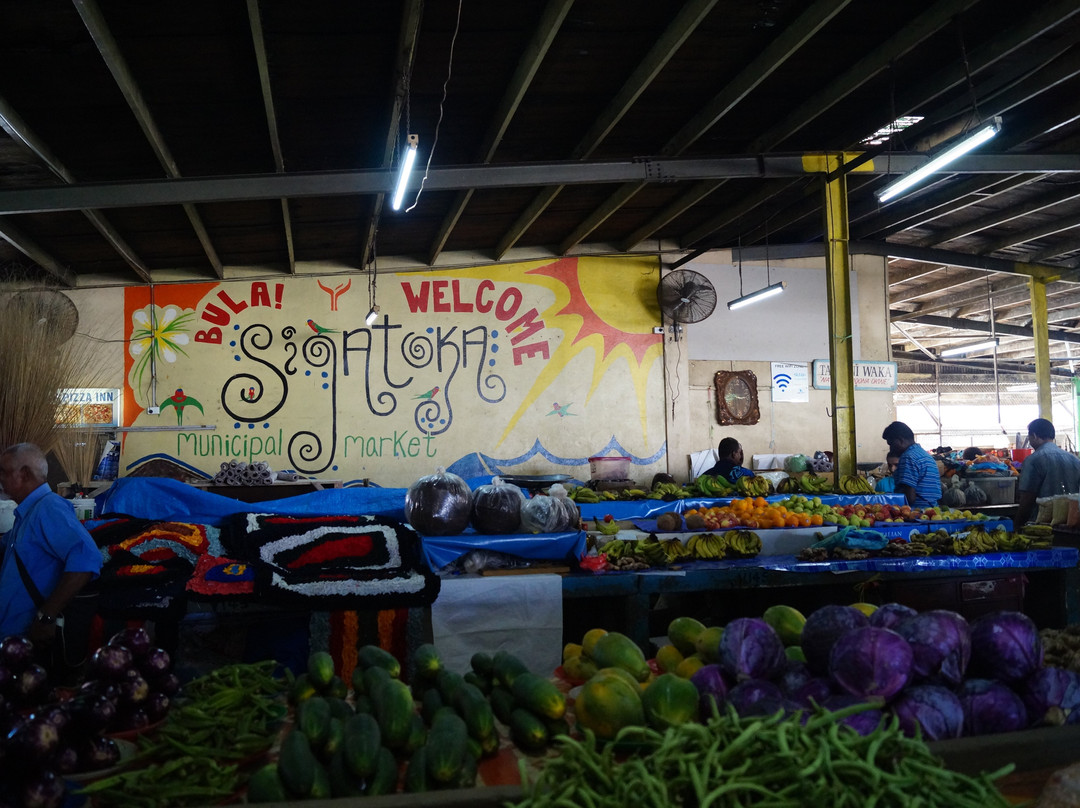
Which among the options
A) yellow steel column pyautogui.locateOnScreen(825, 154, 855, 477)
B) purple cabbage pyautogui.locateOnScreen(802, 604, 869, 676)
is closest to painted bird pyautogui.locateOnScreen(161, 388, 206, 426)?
yellow steel column pyautogui.locateOnScreen(825, 154, 855, 477)

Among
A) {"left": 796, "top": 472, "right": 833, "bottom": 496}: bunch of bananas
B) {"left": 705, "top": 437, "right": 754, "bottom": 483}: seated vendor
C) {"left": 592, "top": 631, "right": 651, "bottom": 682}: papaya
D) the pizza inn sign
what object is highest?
the pizza inn sign

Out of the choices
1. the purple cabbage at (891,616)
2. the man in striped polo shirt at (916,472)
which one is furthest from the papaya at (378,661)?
the man in striped polo shirt at (916,472)

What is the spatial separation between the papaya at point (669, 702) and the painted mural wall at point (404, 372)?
27.0 ft

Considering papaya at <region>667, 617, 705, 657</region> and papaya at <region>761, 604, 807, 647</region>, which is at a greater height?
papaya at <region>761, 604, 807, 647</region>

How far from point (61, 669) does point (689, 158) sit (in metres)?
6.19

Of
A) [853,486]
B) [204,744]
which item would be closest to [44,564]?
[204,744]

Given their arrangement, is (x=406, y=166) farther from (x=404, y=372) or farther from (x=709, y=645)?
(x=404, y=372)

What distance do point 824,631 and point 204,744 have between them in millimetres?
1352

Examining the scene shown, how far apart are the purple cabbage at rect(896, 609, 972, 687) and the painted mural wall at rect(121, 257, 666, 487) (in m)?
8.32

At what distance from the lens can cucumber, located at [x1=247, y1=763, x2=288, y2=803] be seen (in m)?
1.41

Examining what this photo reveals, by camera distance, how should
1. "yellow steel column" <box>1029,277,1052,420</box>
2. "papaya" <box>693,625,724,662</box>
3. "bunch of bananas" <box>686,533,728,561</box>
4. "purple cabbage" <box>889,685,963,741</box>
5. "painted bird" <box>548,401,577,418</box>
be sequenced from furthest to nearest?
"yellow steel column" <box>1029,277,1052,420</box>, "painted bird" <box>548,401,577,418</box>, "bunch of bananas" <box>686,533,728,561</box>, "papaya" <box>693,625,724,662</box>, "purple cabbage" <box>889,685,963,741</box>

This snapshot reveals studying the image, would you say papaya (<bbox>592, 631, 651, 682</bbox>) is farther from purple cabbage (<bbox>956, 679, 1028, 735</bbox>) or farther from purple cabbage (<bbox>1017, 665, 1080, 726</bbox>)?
purple cabbage (<bbox>1017, 665, 1080, 726</bbox>)

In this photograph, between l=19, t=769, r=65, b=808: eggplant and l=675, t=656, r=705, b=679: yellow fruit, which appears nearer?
l=19, t=769, r=65, b=808: eggplant

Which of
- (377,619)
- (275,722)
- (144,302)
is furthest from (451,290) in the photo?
(275,722)
